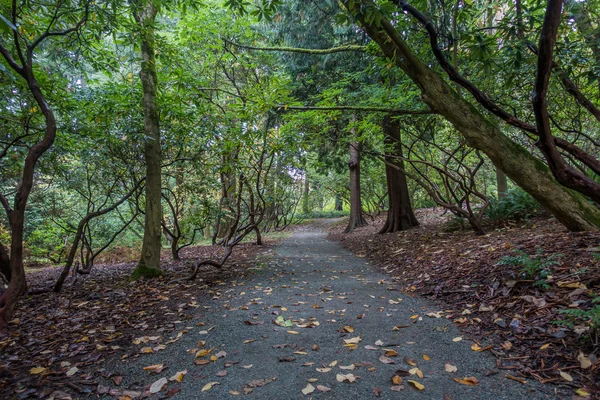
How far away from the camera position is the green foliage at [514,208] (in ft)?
22.1

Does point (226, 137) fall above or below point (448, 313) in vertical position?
above

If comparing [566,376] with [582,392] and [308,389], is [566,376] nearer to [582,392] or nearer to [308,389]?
[582,392]

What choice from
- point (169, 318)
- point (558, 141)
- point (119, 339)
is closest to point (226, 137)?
point (169, 318)

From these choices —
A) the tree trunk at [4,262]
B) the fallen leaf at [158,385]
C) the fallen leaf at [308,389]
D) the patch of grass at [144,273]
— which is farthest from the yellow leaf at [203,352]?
the patch of grass at [144,273]

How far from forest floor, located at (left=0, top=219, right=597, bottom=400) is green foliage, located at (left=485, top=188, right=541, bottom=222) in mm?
3584

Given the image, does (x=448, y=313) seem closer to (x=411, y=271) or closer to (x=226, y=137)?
(x=411, y=271)

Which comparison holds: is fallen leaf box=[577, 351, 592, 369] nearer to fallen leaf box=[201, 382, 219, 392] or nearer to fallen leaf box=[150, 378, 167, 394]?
fallen leaf box=[201, 382, 219, 392]

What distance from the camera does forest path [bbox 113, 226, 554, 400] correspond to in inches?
85.8

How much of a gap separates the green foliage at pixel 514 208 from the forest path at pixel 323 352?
3.94m

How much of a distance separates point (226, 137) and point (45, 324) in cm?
446

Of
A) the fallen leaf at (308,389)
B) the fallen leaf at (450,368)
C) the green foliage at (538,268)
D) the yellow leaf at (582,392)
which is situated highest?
the green foliage at (538,268)

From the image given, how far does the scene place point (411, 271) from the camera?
5.43 metres

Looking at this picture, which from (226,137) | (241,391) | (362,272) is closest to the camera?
(241,391)

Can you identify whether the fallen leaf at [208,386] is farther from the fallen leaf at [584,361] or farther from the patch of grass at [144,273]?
the patch of grass at [144,273]
